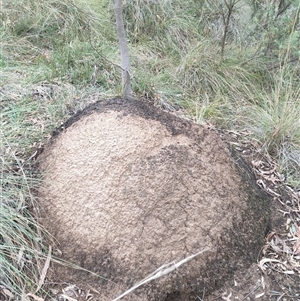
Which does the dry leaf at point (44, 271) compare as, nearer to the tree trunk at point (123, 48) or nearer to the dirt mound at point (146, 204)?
the dirt mound at point (146, 204)

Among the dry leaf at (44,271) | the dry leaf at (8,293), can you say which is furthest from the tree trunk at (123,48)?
the dry leaf at (8,293)

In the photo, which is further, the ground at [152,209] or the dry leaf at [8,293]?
the ground at [152,209]

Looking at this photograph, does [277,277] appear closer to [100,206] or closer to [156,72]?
[100,206]

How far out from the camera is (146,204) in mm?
1957

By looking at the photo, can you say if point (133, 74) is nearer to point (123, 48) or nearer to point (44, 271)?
point (123, 48)

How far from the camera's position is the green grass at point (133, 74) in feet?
6.76

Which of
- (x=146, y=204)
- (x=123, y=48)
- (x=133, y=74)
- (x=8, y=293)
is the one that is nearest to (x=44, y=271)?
(x=8, y=293)

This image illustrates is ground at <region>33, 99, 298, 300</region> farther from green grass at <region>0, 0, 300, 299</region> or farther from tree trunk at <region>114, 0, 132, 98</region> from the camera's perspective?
tree trunk at <region>114, 0, 132, 98</region>

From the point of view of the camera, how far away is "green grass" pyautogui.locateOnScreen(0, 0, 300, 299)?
206 centimetres

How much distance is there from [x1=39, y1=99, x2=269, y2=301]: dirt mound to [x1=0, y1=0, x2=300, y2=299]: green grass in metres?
0.18

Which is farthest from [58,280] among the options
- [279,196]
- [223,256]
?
[279,196]

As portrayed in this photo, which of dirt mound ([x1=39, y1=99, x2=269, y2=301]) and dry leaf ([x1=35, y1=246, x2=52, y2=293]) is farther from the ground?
dirt mound ([x1=39, y1=99, x2=269, y2=301])

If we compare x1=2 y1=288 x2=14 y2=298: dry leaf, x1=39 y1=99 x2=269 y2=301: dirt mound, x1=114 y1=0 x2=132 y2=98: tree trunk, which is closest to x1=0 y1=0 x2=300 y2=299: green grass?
x1=2 y1=288 x2=14 y2=298: dry leaf

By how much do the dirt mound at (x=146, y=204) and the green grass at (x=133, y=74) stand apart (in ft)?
0.59
